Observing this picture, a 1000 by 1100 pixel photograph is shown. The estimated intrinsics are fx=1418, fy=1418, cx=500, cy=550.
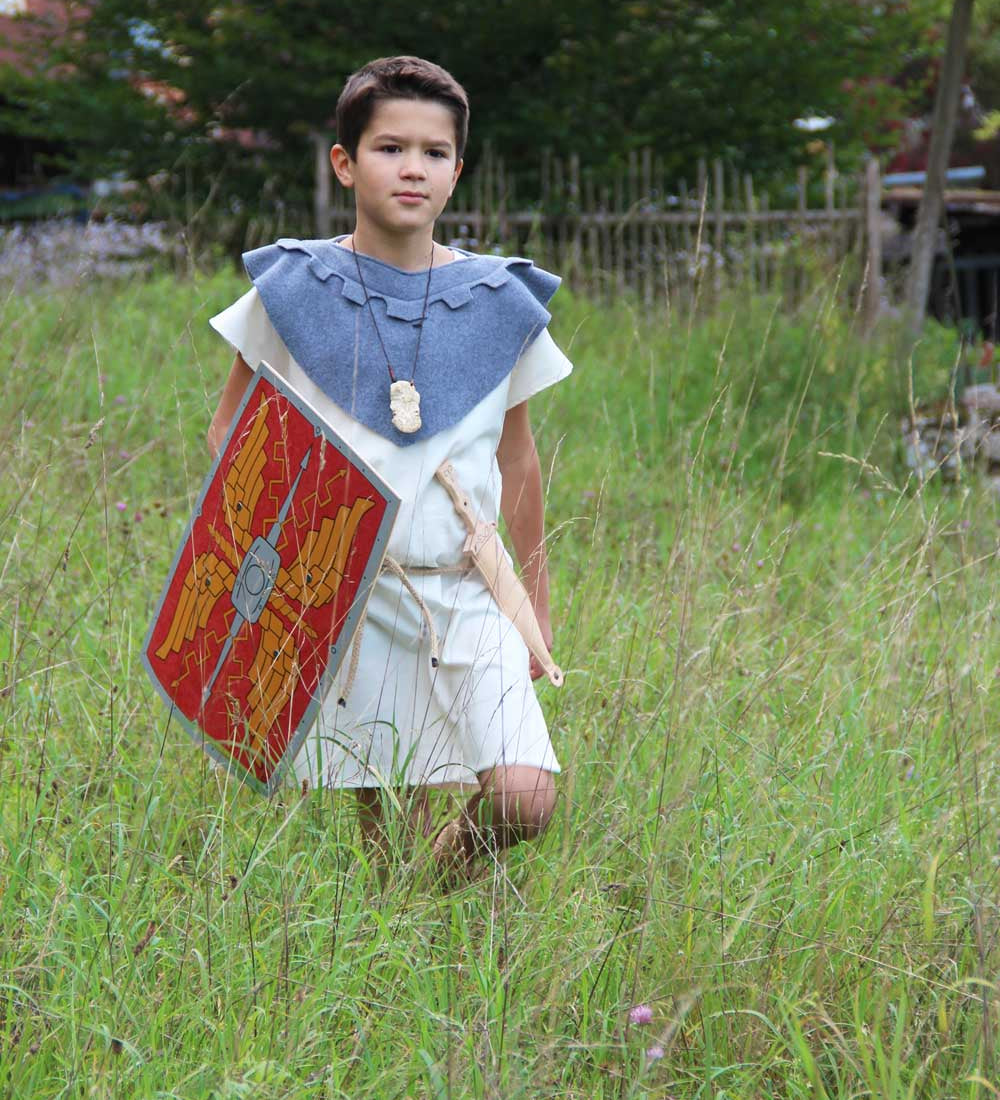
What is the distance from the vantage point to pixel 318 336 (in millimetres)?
2336

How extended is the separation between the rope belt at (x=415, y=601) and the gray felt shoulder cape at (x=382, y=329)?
203 millimetres

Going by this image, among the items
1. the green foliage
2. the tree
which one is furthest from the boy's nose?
the green foliage

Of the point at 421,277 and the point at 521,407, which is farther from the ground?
the point at 421,277

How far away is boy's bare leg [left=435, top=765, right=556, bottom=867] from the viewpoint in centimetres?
224

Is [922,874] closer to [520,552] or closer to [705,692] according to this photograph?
[705,692]

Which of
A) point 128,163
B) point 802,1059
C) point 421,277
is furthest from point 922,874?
point 128,163

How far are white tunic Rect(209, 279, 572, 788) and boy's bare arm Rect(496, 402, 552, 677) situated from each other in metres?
0.18

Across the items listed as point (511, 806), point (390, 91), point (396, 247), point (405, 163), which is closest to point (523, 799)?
point (511, 806)

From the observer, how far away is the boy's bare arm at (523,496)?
257cm

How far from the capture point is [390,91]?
233cm

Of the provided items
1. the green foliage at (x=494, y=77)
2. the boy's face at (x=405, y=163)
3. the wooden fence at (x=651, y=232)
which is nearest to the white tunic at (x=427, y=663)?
the boy's face at (x=405, y=163)

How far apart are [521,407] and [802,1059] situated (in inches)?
48.9

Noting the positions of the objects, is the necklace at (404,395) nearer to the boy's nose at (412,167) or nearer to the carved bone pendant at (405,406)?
the carved bone pendant at (405,406)

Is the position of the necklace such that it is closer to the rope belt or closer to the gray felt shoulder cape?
the gray felt shoulder cape
